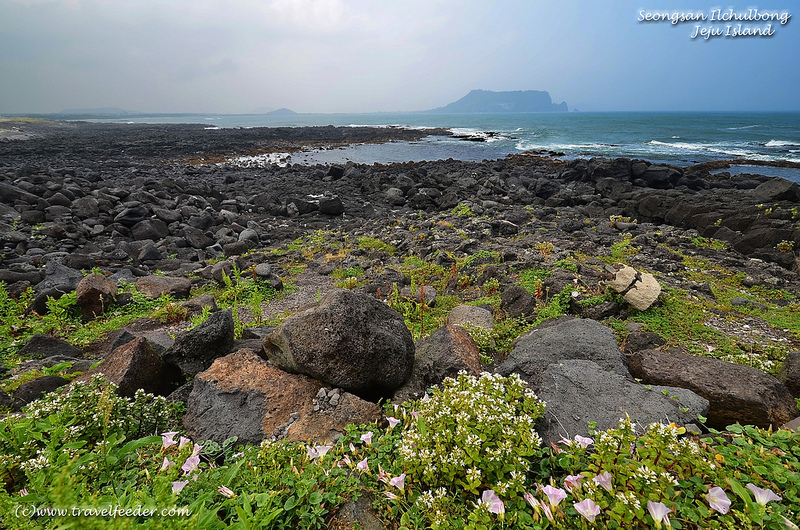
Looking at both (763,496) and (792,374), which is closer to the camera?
(763,496)

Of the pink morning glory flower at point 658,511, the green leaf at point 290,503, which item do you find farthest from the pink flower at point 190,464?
the pink morning glory flower at point 658,511

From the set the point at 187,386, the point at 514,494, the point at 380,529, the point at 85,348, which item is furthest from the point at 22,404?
the point at 514,494

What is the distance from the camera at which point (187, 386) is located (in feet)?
12.6

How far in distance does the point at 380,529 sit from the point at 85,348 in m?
6.17

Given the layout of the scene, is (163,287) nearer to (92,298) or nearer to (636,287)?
(92,298)

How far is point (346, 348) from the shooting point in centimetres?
365

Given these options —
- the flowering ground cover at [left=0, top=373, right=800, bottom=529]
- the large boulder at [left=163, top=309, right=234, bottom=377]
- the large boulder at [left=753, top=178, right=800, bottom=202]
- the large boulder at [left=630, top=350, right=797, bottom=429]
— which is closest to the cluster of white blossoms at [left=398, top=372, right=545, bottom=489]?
the flowering ground cover at [left=0, top=373, right=800, bottom=529]

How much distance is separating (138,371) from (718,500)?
15.8 ft

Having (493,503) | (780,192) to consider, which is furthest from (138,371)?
(780,192)

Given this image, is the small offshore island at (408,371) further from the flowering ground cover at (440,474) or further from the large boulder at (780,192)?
the large boulder at (780,192)

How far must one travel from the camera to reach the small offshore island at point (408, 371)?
1.96 metres

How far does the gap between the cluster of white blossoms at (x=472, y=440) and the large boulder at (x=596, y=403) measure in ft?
1.71

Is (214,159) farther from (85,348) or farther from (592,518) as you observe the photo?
(592,518)

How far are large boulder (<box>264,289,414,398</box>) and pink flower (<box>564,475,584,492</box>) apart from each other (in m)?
2.03
